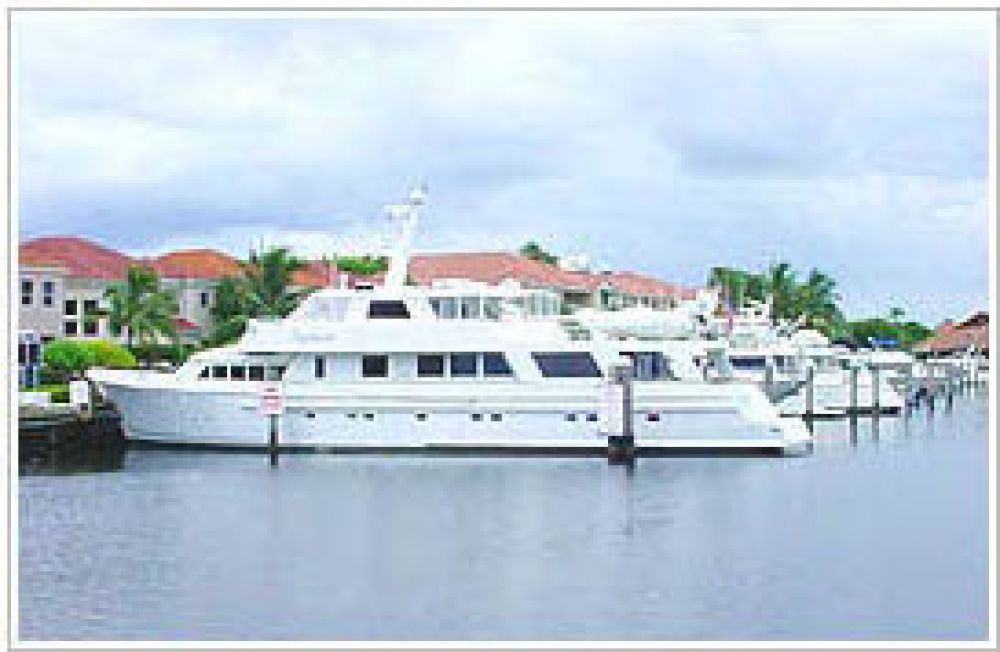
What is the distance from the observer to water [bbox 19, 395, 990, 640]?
1571 cm

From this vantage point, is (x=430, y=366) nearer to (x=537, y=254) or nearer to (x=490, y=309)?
(x=490, y=309)

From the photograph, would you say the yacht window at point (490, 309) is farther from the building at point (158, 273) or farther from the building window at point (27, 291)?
the building window at point (27, 291)

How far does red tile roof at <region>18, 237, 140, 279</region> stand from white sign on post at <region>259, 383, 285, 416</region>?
1676 centimetres

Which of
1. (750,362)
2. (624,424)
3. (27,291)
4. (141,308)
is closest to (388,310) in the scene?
(624,424)

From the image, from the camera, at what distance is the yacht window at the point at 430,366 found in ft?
102

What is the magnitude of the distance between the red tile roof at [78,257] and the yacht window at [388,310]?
1764cm

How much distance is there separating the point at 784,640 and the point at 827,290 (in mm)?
67607

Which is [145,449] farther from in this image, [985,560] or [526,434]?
[985,560]

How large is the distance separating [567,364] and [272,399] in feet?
18.8

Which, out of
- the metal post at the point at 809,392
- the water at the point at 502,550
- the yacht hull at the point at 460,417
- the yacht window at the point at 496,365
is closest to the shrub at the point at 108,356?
the yacht hull at the point at 460,417

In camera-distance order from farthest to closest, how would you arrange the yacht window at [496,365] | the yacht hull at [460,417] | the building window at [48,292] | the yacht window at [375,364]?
the building window at [48,292]
the yacht window at [375,364]
the yacht window at [496,365]
the yacht hull at [460,417]

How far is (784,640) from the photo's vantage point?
14805 mm

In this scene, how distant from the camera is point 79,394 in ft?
112

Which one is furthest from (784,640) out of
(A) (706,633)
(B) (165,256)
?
(B) (165,256)
